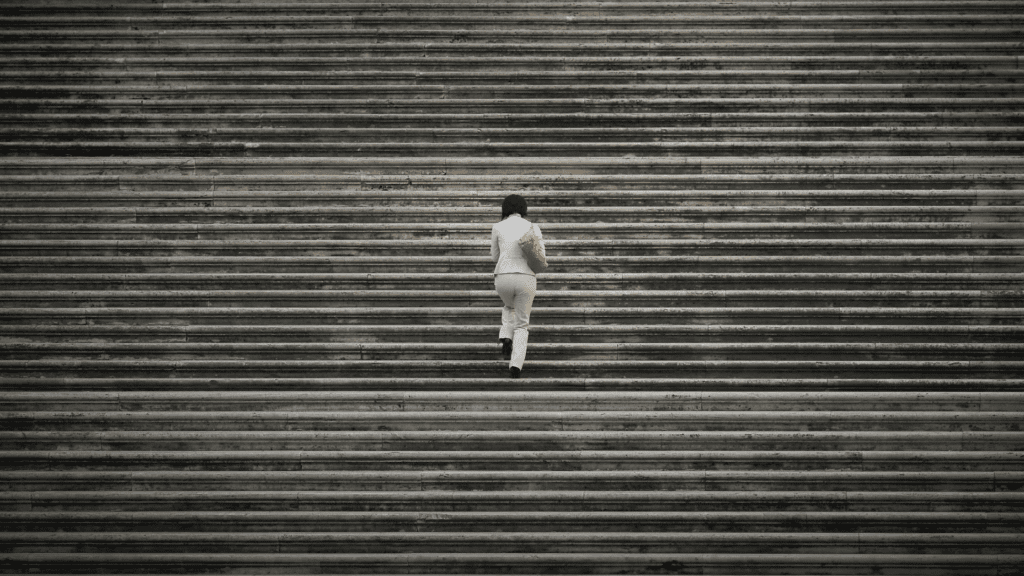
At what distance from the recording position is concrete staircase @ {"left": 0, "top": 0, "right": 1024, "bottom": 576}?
5137 mm

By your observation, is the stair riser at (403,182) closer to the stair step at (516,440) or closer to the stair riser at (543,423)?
the stair riser at (543,423)

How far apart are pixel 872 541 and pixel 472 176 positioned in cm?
437

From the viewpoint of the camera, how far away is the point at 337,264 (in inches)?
237

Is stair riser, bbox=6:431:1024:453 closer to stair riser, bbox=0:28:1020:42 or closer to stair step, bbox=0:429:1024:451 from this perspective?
stair step, bbox=0:429:1024:451

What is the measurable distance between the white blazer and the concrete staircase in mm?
714

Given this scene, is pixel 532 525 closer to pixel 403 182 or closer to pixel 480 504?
pixel 480 504

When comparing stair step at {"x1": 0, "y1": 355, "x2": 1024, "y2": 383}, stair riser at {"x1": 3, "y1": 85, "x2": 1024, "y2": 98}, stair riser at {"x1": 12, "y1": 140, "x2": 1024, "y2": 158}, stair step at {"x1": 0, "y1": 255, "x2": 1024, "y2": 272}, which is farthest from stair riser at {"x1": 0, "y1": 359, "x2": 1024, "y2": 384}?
stair riser at {"x1": 3, "y1": 85, "x2": 1024, "y2": 98}

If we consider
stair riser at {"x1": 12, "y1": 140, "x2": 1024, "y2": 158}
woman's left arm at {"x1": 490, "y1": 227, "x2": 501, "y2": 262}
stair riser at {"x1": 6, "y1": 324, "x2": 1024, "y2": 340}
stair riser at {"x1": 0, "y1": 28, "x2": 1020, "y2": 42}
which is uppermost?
stair riser at {"x1": 0, "y1": 28, "x2": 1020, "y2": 42}

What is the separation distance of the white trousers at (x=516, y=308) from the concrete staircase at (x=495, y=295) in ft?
1.25

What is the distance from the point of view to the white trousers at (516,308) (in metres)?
5.12

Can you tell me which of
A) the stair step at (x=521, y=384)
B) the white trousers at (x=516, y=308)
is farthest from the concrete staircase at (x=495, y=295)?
the white trousers at (x=516, y=308)

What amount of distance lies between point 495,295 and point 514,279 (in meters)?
0.76

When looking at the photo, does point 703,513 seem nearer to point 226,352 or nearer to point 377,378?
point 377,378

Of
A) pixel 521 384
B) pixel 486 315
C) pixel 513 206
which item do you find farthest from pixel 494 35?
pixel 521 384
